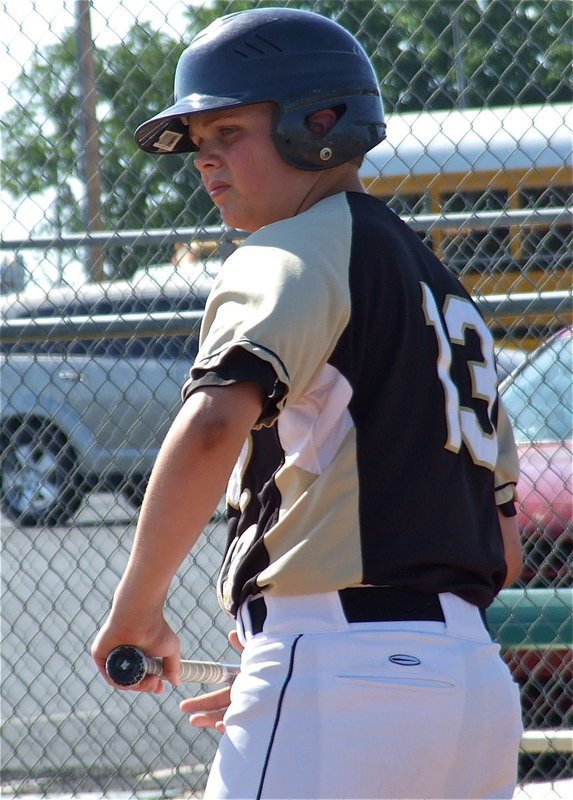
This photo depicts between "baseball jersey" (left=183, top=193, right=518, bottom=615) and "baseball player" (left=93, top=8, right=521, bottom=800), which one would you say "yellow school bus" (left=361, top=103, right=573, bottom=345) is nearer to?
"baseball player" (left=93, top=8, right=521, bottom=800)

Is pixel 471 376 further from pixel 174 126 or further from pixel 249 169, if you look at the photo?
pixel 174 126

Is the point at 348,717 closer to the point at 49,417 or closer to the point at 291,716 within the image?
the point at 291,716

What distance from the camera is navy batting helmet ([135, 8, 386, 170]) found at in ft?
6.44

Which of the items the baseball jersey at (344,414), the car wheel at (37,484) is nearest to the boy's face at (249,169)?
the baseball jersey at (344,414)

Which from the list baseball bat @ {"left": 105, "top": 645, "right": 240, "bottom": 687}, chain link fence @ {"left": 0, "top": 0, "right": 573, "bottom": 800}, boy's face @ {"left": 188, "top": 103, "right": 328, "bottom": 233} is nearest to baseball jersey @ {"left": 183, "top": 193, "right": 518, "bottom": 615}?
boy's face @ {"left": 188, "top": 103, "right": 328, "bottom": 233}

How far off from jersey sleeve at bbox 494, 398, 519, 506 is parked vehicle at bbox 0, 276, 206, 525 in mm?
2068

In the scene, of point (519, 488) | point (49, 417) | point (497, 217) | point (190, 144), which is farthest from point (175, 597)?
point (190, 144)

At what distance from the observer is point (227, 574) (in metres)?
1.94

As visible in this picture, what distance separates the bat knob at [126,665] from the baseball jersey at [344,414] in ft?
0.74

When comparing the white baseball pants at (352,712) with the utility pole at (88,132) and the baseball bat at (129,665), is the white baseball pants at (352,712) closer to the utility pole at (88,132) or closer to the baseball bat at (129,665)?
the baseball bat at (129,665)

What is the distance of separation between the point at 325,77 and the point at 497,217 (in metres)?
2.22

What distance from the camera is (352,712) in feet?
5.65

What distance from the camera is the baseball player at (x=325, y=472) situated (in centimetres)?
171

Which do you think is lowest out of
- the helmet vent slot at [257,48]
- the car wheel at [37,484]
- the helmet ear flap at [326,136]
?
the car wheel at [37,484]
